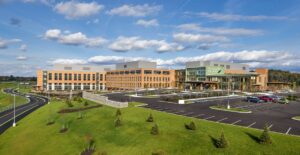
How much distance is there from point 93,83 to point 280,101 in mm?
111762

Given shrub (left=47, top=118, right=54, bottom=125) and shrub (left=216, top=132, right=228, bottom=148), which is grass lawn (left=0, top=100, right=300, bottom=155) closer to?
shrub (left=216, top=132, right=228, bottom=148)

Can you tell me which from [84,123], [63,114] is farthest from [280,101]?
[63,114]

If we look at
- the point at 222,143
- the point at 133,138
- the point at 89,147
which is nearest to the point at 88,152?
the point at 89,147

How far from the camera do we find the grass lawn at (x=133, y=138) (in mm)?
24141

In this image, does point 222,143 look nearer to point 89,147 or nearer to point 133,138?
point 133,138

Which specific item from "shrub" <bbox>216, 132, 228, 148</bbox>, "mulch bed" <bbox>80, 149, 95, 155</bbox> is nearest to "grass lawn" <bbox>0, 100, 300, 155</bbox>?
"shrub" <bbox>216, 132, 228, 148</bbox>

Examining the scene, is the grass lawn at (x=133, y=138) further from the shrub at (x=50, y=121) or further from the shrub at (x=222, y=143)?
the shrub at (x=50, y=121)

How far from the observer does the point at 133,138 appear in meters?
29.9

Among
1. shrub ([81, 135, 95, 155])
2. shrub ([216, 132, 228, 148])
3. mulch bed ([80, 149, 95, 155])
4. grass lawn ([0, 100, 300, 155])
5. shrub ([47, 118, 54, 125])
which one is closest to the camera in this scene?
shrub ([216, 132, 228, 148])

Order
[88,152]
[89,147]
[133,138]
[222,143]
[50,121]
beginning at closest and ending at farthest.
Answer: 1. [222,143]
2. [88,152]
3. [133,138]
4. [89,147]
5. [50,121]

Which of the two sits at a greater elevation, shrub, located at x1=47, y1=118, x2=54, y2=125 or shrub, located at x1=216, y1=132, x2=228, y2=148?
shrub, located at x1=216, y1=132, x2=228, y2=148

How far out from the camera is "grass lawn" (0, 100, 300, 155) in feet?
79.2

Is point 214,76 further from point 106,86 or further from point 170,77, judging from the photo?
point 106,86

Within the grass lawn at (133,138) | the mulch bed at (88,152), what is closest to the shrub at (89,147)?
the mulch bed at (88,152)
